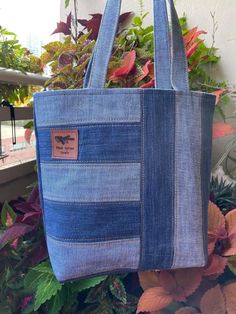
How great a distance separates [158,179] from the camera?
409mm

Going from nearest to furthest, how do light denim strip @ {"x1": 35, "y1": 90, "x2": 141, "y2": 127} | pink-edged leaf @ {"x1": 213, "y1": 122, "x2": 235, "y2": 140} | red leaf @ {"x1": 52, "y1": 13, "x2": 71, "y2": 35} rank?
light denim strip @ {"x1": 35, "y1": 90, "x2": 141, "y2": 127} → pink-edged leaf @ {"x1": 213, "y1": 122, "x2": 235, "y2": 140} → red leaf @ {"x1": 52, "y1": 13, "x2": 71, "y2": 35}

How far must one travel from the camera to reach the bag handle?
41 cm

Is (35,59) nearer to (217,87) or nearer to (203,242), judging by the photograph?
(217,87)

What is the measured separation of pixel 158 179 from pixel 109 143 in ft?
0.29

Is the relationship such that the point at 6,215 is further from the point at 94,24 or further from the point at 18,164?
the point at 94,24

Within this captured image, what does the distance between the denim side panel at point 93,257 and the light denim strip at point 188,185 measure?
0.22 ft

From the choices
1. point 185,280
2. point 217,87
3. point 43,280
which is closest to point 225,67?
point 217,87

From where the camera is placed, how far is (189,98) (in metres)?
0.41

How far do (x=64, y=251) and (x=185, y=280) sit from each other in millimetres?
235

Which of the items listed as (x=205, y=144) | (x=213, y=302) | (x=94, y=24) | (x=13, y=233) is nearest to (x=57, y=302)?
(x=13, y=233)

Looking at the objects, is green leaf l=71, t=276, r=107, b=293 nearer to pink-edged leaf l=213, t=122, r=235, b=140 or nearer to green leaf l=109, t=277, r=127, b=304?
green leaf l=109, t=277, r=127, b=304

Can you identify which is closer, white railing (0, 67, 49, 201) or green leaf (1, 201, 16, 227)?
green leaf (1, 201, 16, 227)

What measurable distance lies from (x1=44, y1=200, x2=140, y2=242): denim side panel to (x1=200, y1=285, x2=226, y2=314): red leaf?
0.20 m

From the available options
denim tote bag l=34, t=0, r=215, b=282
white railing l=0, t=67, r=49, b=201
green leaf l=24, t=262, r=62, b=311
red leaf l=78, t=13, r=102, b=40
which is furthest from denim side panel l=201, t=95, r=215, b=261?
white railing l=0, t=67, r=49, b=201
